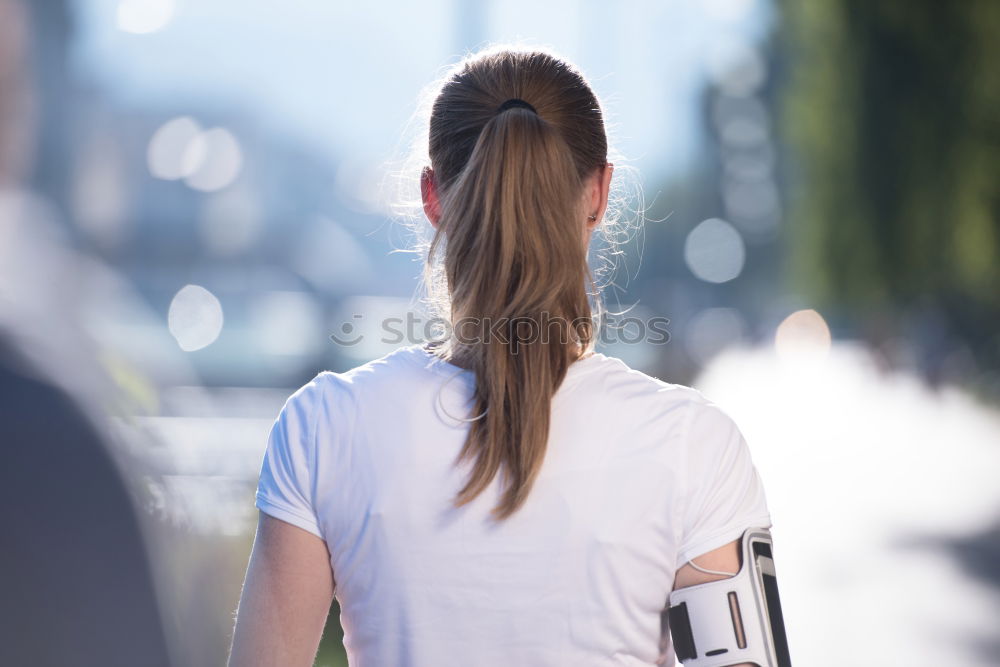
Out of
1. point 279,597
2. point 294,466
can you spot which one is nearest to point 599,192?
point 294,466

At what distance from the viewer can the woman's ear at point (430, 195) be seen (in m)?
1.60

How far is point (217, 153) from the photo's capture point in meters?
8.53

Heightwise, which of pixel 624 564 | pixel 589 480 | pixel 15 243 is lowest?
pixel 624 564

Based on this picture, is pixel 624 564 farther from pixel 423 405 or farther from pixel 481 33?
pixel 481 33

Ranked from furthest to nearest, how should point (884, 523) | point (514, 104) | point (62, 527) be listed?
point (884, 523)
point (514, 104)
point (62, 527)

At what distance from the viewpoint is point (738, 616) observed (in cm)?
146

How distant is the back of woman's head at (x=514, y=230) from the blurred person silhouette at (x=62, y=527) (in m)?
0.52

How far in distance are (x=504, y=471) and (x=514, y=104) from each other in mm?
526

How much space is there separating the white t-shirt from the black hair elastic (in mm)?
380

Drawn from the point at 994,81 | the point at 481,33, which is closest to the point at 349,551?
the point at 481,33

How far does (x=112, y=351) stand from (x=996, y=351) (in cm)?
2081

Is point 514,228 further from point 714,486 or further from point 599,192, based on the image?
point 714,486

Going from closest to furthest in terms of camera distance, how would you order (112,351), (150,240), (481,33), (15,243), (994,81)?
(15,243), (112,351), (481,33), (150,240), (994,81)

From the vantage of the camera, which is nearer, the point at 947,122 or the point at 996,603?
the point at 996,603
